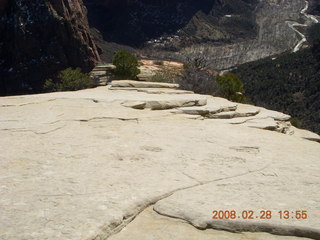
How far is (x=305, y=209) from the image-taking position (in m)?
4.05

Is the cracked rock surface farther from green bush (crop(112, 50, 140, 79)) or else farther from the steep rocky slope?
the steep rocky slope

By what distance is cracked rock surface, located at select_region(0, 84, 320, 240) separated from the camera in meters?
3.70

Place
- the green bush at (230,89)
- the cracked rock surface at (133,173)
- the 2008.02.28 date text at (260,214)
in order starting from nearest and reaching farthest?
the cracked rock surface at (133,173) → the 2008.02.28 date text at (260,214) → the green bush at (230,89)

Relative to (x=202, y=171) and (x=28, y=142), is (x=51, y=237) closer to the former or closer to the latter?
(x=202, y=171)

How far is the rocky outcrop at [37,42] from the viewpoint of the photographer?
48.0 meters

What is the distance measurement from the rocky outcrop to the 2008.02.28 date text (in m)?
46.6

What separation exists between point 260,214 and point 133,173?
1796 mm

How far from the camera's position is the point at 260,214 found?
3896 millimetres

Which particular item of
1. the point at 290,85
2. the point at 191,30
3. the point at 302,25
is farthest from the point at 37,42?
the point at 302,25

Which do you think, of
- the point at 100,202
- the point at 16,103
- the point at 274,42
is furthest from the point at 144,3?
the point at 100,202

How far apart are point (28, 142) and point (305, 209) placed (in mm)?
4339

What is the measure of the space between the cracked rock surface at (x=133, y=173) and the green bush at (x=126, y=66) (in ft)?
47.0

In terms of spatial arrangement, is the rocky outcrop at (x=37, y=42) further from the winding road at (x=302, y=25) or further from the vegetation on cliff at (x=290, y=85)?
the winding road at (x=302, y=25)

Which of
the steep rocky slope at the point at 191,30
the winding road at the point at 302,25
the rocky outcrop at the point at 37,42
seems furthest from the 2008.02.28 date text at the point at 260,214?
the winding road at the point at 302,25
